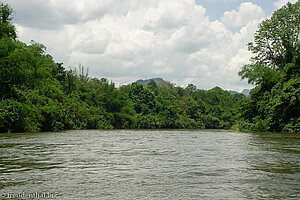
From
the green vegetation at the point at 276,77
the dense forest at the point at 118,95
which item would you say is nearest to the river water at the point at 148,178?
the dense forest at the point at 118,95

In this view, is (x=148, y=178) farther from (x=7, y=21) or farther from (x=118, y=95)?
(x=118, y=95)

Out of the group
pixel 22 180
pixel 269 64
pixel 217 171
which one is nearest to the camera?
pixel 22 180

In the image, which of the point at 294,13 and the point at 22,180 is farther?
the point at 294,13

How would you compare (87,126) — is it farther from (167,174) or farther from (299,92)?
(167,174)

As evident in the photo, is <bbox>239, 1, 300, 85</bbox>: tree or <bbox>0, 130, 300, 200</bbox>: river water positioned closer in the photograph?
<bbox>0, 130, 300, 200</bbox>: river water

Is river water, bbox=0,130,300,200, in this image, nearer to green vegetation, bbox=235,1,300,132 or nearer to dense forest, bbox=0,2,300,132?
dense forest, bbox=0,2,300,132

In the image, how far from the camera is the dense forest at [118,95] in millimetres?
28844

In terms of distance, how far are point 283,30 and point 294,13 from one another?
2.64m

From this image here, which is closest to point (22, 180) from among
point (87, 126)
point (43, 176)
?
point (43, 176)

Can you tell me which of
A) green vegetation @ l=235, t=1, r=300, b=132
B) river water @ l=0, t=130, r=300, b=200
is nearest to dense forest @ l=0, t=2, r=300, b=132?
green vegetation @ l=235, t=1, r=300, b=132

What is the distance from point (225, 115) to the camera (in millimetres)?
93688

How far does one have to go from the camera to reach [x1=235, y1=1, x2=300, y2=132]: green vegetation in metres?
33.8

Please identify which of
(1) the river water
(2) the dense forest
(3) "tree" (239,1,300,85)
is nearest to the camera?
(1) the river water

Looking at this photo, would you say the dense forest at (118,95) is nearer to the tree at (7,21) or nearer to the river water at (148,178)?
the tree at (7,21)
